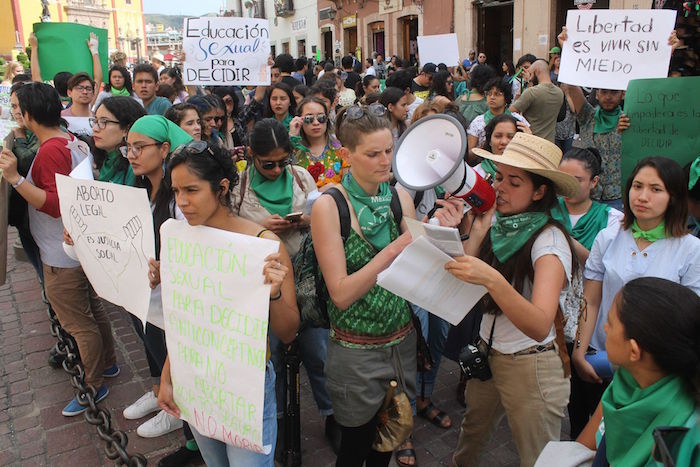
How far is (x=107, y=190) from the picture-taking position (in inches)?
100

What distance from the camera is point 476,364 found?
7.52ft

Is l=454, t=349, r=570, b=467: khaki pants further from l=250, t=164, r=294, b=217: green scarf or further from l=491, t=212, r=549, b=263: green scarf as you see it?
l=250, t=164, r=294, b=217: green scarf

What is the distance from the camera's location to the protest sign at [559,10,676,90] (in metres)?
4.36

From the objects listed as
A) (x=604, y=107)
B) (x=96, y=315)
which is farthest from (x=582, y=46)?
(x=96, y=315)

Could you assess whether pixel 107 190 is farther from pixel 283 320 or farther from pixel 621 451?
pixel 621 451

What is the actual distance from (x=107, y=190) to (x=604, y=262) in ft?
8.03

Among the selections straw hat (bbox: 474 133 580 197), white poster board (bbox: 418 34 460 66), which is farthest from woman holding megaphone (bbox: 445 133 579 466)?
white poster board (bbox: 418 34 460 66)

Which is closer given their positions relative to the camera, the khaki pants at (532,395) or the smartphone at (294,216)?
the khaki pants at (532,395)

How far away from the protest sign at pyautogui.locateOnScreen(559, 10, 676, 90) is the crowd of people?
79cm

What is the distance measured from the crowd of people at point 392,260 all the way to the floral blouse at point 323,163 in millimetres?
14

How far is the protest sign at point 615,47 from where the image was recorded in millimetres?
4355

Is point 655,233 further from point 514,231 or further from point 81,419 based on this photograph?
point 81,419

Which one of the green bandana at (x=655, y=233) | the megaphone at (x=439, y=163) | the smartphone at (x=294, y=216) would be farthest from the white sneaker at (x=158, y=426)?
the green bandana at (x=655, y=233)

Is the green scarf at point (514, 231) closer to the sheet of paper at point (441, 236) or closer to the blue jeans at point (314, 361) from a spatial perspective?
the sheet of paper at point (441, 236)
